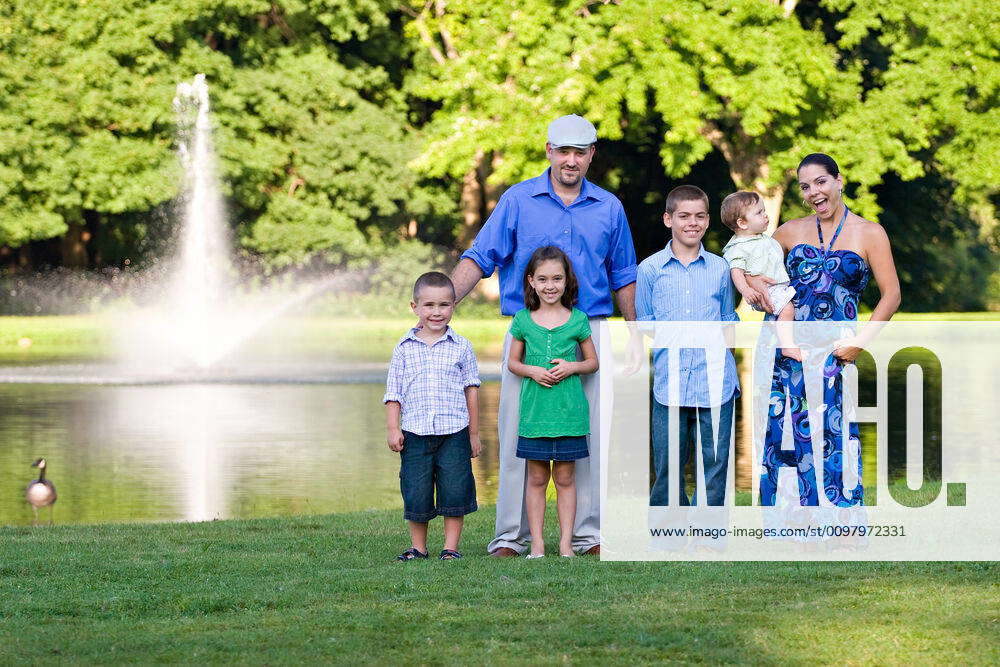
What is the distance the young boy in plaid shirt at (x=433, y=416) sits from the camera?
718 cm

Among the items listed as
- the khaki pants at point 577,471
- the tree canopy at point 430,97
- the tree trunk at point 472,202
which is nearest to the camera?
the khaki pants at point 577,471

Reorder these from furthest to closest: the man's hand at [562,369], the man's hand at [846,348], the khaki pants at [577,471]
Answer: the khaki pants at [577,471] < the man's hand at [846,348] < the man's hand at [562,369]

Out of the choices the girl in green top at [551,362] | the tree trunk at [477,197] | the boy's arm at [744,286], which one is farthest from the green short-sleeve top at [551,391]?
the tree trunk at [477,197]

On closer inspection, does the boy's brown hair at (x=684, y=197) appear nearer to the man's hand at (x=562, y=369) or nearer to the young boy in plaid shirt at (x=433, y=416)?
the man's hand at (x=562, y=369)

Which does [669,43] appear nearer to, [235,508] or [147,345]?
[147,345]

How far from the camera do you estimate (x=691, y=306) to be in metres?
7.12

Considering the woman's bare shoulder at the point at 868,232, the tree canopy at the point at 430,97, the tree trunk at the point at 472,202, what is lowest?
the woman's bare shoulder at the point at 868,232

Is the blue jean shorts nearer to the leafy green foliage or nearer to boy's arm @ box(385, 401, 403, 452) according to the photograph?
boy's arm @ box(385, 401, 403, 452)

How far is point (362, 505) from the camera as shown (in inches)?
437

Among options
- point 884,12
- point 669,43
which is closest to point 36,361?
point 669,43

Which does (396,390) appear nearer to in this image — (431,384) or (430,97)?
(431,384)

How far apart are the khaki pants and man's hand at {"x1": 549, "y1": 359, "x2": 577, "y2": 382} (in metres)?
0.26

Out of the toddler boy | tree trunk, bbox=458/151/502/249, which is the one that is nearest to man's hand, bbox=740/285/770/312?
the toddler boy

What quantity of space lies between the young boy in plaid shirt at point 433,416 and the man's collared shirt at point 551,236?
0.39m
